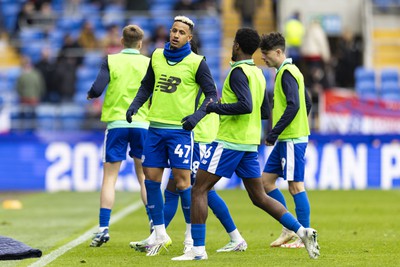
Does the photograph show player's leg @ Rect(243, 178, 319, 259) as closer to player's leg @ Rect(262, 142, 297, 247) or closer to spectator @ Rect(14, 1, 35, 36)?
player's leg @ Rect(262, 142, 297, 247)

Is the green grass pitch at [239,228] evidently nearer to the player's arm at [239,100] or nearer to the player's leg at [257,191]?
the player's leg at [257,191]

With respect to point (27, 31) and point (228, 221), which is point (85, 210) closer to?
point (228, 221)

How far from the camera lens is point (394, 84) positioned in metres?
→ 26.2

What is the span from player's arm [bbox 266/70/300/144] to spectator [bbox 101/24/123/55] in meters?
15.1

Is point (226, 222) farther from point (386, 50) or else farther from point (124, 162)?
point (386, 50)

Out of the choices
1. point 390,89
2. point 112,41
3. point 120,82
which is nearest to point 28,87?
point 112,41

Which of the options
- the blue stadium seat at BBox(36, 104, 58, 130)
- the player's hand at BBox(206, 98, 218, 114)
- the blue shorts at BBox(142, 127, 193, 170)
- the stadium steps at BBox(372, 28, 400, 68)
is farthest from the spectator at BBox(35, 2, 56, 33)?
the player's hand at BBox(206, 98, 218, 114)

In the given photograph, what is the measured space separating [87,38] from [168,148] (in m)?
18.2

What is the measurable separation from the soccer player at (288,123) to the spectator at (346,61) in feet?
51.9

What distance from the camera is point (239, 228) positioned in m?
13.5

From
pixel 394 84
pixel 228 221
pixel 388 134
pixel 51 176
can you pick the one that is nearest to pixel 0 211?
pixel 51 176

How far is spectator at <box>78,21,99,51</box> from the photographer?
2789 cm

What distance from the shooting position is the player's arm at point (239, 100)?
965 centimetres

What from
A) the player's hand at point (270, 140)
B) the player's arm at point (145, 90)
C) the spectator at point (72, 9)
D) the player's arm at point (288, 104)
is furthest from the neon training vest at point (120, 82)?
the spectator at point (72, 9)
